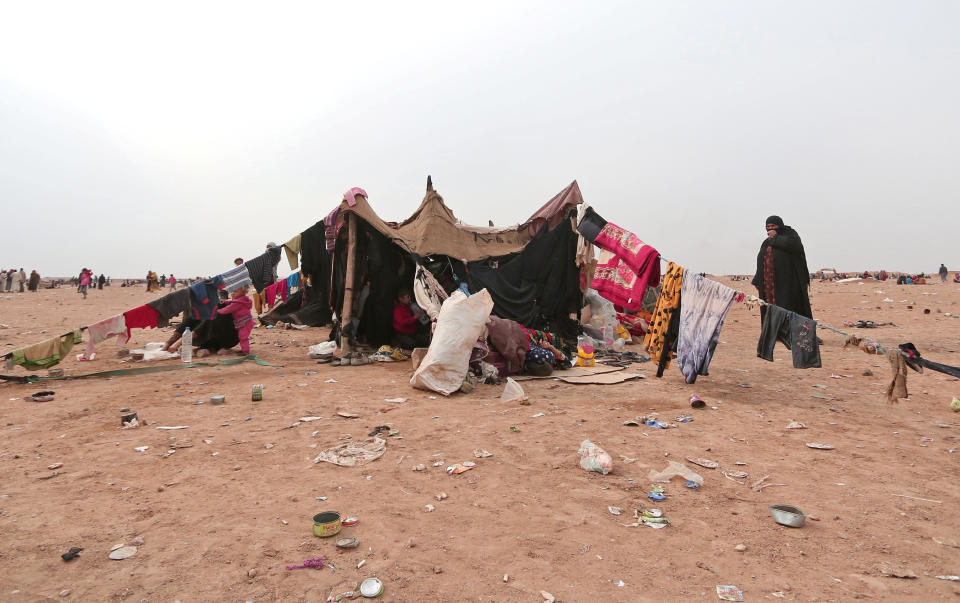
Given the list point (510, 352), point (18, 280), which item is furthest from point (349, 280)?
point (18, 280)

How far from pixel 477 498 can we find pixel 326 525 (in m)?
0.91

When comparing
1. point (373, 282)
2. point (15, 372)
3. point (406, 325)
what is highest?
point (373, 282)

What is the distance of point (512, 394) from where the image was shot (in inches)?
205

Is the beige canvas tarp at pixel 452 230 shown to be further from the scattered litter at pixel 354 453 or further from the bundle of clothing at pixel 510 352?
the scattered litter at pixel 354 453

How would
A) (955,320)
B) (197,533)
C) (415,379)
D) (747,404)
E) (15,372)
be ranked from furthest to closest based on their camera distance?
(955,320) < (15,372) < (415,379) < (747,404) < (197,533)

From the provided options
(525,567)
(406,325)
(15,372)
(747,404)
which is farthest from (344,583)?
(15,372)

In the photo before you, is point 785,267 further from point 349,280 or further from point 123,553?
point 123,553

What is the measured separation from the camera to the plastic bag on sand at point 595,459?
319 cm

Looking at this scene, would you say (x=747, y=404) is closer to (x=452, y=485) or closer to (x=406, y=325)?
(x=452, y=485)

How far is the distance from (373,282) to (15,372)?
506 cm

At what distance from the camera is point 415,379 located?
5.55m

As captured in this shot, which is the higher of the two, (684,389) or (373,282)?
(373,282)

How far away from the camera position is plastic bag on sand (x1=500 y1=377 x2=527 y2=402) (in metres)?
5.14

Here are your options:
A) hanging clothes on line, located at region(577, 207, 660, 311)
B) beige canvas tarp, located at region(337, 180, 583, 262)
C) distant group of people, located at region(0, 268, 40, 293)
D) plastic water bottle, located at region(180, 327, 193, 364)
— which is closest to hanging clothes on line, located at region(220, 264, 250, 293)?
plastic water bottle, located at region(180, 327, 193, 364)
